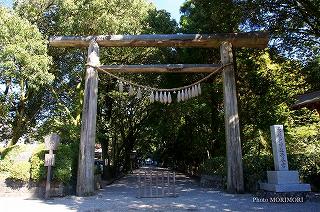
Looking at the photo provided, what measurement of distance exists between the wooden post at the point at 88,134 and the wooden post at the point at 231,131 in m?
4.88

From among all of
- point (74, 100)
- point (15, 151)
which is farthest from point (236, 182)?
point (74, 100)

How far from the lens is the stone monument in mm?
8953

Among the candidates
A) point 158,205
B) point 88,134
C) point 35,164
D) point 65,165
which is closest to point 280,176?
point 158,205

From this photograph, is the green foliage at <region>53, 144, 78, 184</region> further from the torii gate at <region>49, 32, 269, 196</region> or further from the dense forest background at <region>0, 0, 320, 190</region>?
the torii gate at <region>49, 32, 269, 196</region>

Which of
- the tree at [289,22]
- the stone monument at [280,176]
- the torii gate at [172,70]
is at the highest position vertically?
the tree at [289,22]

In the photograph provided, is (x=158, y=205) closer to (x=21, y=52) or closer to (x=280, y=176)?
(x=280, y=176)

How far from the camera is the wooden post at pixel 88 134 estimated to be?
10.7 m

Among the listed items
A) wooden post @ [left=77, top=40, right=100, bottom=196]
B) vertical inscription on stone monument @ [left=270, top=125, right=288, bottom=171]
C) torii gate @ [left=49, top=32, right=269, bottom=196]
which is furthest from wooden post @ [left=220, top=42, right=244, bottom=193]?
wooden post @ [left=77, top=40, right=100, bottom=196]

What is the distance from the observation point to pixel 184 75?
723 inches

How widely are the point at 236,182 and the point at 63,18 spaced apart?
37.0ft

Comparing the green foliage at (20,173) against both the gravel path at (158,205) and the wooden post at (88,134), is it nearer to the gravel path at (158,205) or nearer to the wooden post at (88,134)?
the gravel path at (158,205)

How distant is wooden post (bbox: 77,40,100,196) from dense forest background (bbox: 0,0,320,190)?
108cm

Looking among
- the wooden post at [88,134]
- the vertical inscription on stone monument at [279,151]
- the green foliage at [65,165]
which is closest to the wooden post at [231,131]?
the vertical inscription on stone monument at [279,151]

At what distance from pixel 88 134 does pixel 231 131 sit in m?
5.15
